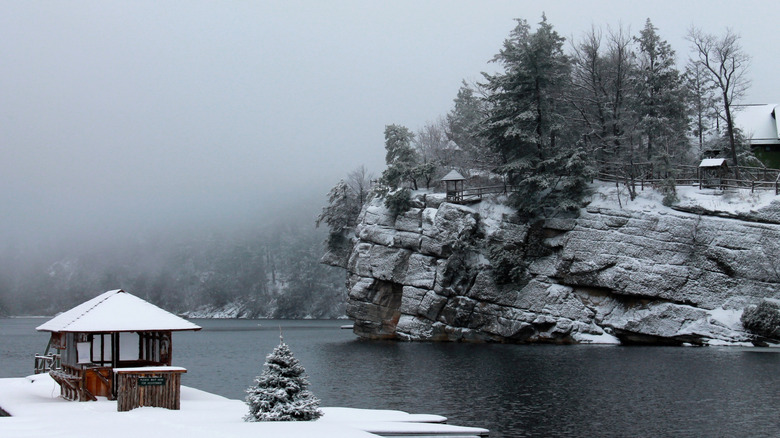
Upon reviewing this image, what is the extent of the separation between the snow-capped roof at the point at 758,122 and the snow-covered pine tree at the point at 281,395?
58.9 meters

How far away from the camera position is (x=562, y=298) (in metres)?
59.1

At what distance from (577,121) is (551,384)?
42101mm

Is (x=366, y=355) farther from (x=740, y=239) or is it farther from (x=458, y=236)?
(x=740, y=239)

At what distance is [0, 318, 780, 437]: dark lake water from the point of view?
25.6m

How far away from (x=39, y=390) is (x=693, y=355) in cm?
3640

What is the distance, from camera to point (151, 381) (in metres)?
25.5

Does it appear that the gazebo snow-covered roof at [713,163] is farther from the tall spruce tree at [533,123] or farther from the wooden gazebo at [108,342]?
the wooden gazebo at [108,342]

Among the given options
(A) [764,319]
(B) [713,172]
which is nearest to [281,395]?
(A) [764,319]

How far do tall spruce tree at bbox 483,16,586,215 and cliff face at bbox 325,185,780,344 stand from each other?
8.67 feet

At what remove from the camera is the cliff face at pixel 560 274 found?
53750 mm

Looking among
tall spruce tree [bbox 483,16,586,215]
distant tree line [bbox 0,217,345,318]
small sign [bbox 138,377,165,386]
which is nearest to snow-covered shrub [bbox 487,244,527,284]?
tall spruce tree [bbox 483,16,586,215]

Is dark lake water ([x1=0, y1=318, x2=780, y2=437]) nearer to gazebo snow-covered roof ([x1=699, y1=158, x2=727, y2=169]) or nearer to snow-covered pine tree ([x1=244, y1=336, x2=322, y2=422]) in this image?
snow-covered pine tree ([x1=244, y1=336, x2=322, y2=422])

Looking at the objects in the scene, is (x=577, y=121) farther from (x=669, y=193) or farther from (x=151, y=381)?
(x=151, y=381)

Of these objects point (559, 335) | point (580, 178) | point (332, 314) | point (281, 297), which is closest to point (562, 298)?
point (559, 335)
